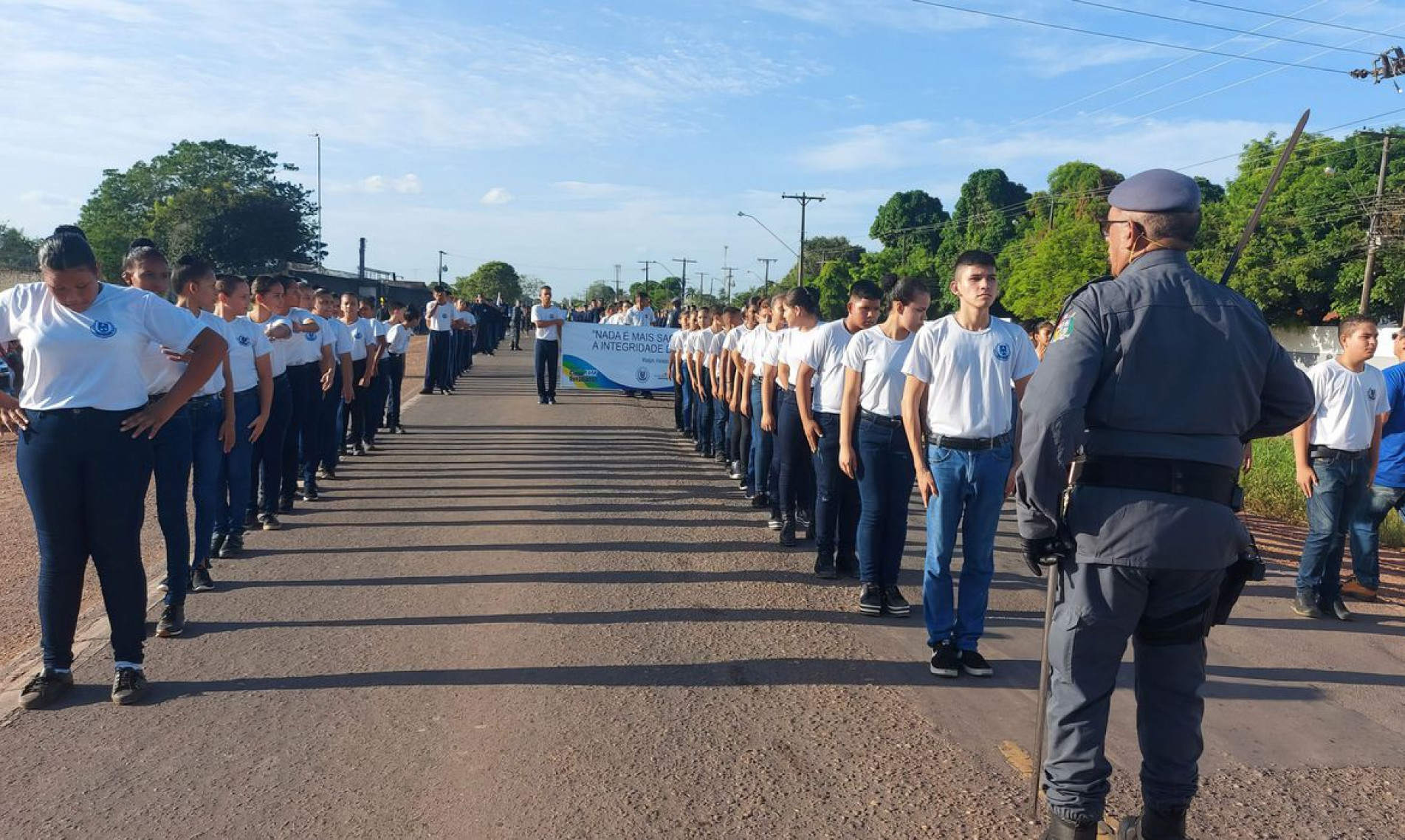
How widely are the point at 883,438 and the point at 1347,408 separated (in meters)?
3.32

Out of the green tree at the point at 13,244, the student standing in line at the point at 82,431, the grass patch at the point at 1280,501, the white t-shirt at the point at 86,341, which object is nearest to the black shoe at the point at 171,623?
the student standing in line at the point at 82,431

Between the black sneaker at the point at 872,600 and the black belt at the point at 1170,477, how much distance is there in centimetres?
317

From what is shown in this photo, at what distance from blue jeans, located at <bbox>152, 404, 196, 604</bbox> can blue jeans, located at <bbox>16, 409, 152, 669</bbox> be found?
671mm

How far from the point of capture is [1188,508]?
3.14 meters

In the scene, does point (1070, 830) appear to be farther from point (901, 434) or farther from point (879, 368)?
point (879, 368)

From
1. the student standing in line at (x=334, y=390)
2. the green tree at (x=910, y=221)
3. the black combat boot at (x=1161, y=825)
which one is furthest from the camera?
the green tree at (x=910, y=221)

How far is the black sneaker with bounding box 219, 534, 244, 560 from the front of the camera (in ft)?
24.0

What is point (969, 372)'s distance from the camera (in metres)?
5.22

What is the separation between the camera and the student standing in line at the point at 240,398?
7.20 m

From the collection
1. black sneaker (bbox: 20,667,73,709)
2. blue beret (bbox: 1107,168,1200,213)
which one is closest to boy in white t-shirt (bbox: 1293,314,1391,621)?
blue beret (bbox: 1107,168,1200,213)

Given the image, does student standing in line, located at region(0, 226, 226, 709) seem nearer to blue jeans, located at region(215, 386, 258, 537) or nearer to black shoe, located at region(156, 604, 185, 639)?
black shoe, located at region(156, 604, 185, 639)

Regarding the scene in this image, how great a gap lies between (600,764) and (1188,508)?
240 cm

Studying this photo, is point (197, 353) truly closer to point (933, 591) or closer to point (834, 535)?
point (933, 591)

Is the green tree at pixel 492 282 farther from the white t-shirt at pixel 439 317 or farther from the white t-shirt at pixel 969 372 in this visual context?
the white t-shirt at pixel 969 372
